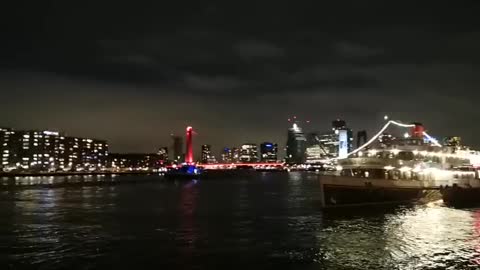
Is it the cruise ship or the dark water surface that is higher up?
the cruise ship

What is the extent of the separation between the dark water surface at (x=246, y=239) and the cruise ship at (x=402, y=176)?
6.30ft

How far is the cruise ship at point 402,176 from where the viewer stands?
4853cm

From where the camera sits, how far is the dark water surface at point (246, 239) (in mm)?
24719

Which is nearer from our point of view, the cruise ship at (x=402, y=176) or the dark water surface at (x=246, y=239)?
the dark water surface at (x=246, y=239)

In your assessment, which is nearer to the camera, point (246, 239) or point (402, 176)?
point (246, 239)

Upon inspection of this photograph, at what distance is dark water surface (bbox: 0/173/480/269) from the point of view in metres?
24.7

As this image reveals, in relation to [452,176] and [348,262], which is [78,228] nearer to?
[348,262]

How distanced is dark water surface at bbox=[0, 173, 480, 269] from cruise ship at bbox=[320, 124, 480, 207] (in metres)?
1.92

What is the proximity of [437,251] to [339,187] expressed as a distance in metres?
21.2

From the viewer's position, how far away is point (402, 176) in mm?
54906

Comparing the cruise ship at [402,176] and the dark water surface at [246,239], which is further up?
the cruise ship at [402,176]

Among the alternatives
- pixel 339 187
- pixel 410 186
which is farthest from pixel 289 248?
pixel 410 186

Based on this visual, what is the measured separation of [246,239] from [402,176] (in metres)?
29.0

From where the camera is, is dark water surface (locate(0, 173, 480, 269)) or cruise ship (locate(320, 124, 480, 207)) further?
cruise ship (locate(320, 124, 480, 207))
